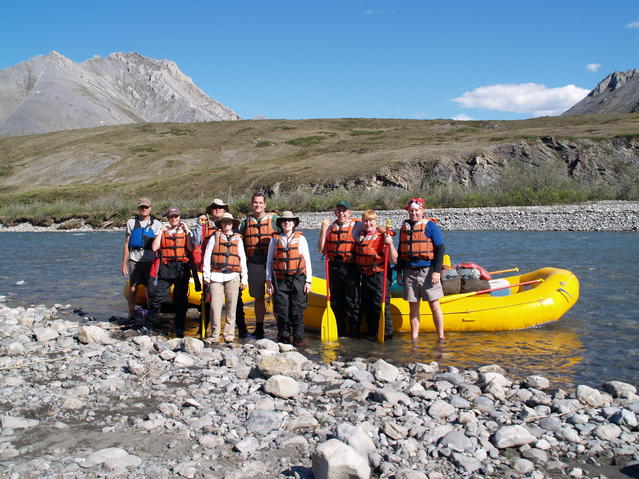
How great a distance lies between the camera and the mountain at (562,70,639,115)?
140500mm

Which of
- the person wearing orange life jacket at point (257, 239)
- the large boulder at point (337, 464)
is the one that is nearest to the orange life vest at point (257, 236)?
the person wearing orange life jacket at point (257, 239)

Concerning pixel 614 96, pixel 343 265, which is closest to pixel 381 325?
pixel 343 265

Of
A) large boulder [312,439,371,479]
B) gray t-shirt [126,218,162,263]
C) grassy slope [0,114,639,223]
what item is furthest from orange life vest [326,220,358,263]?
grassy slope [0,114,639,223]

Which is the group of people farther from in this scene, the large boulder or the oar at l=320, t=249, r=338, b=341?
the large boulder

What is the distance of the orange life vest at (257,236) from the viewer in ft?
24.0

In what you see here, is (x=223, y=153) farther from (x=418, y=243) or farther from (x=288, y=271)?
(x=418, y=243)

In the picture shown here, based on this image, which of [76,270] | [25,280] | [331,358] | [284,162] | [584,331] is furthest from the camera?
[284,162]

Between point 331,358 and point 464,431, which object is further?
point 331,358

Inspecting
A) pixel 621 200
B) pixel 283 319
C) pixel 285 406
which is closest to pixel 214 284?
pixel 283 319

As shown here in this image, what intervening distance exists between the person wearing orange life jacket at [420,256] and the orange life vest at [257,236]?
5.32 feet

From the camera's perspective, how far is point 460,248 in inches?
736

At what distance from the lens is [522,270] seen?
1413cm

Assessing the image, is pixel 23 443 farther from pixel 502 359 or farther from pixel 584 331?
pixel 584 331

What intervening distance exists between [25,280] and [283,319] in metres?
9.40
